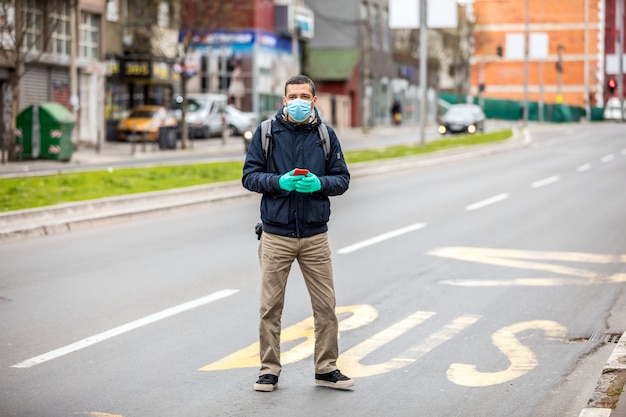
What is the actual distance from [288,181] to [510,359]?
238cm

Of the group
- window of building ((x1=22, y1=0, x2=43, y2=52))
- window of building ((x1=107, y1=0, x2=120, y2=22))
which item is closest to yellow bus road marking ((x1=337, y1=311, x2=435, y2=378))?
window of building ((x1=22, y1=0, x2=43, y2=52))

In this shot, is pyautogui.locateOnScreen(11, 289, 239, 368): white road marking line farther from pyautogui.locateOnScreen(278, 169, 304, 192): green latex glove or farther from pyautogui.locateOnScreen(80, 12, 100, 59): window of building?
pyautogui.locateOnScreen(80, 12, 100, 59): window of building

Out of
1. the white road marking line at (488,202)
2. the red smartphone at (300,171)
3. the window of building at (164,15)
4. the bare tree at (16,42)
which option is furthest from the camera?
the window of building at (164,15)

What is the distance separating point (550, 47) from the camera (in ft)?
336

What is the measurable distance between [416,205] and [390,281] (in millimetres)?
9497

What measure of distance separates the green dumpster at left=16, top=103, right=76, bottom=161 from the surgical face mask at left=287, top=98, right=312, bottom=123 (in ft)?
91.2

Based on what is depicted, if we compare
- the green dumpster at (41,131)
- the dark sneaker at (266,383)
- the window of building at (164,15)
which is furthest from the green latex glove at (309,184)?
the window of building at (164,15)

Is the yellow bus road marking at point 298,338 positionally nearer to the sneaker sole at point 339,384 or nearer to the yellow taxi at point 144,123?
the sneaker sole at point 339,384

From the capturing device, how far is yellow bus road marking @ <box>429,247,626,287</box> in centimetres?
1193

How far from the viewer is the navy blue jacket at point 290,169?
7.01 m

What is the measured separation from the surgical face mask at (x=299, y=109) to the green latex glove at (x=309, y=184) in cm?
35

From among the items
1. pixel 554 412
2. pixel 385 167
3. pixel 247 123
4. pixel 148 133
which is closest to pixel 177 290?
pixel 554 412

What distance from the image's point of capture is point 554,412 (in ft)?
21.9

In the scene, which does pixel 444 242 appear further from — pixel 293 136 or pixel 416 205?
pixel 293 136
